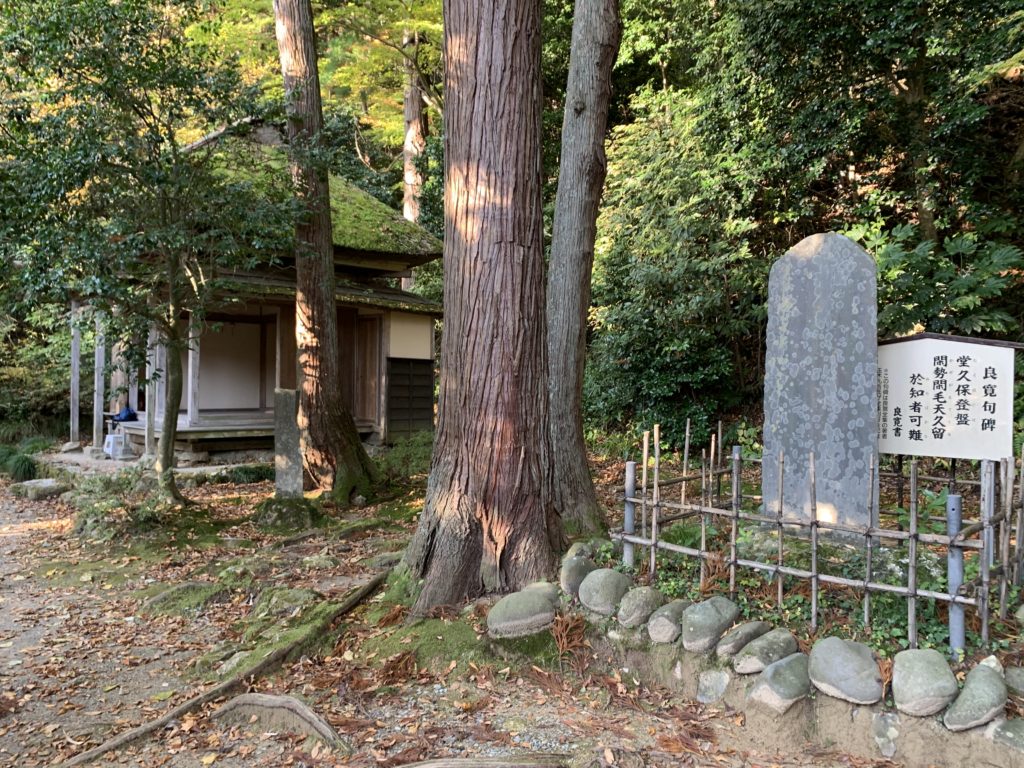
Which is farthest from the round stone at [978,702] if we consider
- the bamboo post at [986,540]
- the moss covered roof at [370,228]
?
the moss covered roof at [370,228]

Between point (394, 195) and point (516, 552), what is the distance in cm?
2083

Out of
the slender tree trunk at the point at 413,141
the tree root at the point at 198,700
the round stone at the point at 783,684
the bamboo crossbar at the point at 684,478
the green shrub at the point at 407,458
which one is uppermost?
the slender tree trunk at the point at 413,141

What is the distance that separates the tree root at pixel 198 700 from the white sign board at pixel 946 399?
14.1ft

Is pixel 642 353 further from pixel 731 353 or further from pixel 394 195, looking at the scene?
pixel 394 195

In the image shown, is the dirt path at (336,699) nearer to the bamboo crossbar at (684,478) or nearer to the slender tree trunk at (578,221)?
the bamboo crossbar at (684,478)

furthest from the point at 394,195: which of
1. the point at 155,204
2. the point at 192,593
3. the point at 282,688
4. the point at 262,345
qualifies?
the point at 282,688

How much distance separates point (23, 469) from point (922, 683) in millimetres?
15029

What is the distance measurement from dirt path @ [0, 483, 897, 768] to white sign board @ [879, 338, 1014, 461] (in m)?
2.61

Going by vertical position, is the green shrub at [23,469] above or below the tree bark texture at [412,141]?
below

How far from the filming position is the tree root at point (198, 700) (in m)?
3.81

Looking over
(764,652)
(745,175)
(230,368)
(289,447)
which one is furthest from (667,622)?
(230,368)

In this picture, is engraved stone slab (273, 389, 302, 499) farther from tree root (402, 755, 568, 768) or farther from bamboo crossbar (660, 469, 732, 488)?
tree root (402, 755, 568, 768)

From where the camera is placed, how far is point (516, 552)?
5180mm

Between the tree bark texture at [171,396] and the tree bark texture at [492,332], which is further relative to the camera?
the tree bark texture at [171,396]
